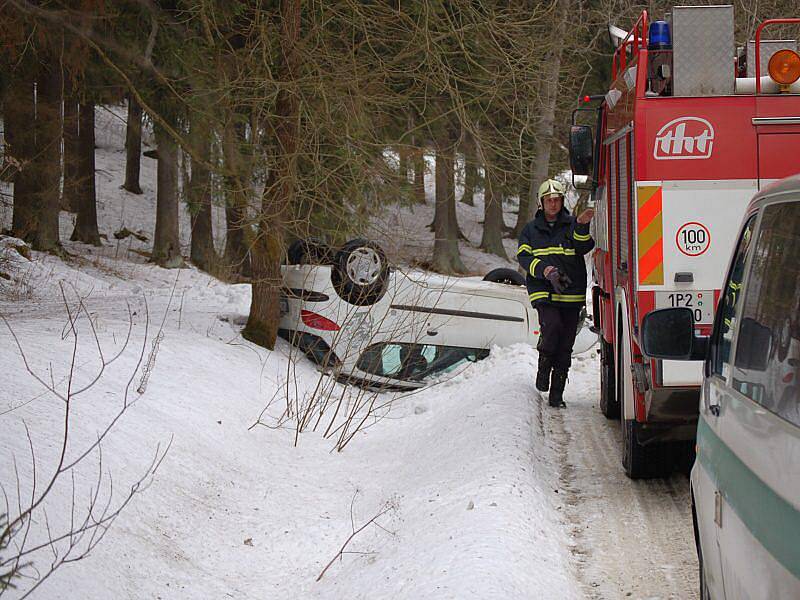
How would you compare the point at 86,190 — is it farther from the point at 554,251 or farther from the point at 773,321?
the point at 773,321

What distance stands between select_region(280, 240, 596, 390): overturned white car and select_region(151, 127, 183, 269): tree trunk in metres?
12.1

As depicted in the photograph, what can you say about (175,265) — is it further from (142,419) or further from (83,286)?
(142,419)

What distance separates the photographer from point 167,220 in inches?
966

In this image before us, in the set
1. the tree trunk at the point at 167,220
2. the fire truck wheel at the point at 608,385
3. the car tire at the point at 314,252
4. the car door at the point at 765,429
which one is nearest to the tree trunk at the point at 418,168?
the car tire at the point at 314,252

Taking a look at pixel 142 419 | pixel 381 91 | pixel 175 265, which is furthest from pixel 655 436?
pixel 175 265

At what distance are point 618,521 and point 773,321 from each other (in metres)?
3.94

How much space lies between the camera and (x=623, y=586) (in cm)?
530

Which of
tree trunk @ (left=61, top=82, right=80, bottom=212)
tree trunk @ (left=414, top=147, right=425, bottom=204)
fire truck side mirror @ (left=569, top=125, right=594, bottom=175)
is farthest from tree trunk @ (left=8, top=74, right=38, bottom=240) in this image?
fire truck side mirror @ (left=569, top=125, right=594, bottom=175)

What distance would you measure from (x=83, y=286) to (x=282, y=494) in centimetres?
1081

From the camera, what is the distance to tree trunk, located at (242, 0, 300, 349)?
10500 millimetres

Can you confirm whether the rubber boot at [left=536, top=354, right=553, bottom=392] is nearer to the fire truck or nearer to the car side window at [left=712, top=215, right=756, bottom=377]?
the fire truck

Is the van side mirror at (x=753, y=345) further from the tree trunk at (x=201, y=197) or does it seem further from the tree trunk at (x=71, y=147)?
the tree trunk at (x=71, y=147)

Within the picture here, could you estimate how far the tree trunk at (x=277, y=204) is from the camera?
413 inches

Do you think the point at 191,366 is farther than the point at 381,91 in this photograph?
No
